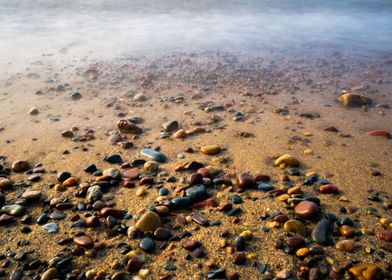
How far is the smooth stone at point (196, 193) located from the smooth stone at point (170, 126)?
1944 millimetres

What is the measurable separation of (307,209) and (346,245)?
462 mm

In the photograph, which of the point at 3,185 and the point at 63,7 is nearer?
the point at 3,185

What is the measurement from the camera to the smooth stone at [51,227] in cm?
296

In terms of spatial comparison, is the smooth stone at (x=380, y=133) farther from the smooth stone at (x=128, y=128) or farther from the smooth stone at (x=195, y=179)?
the smooth stone at (x=128, y=128)

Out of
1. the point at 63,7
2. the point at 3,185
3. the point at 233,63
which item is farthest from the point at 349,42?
the point at 63,7

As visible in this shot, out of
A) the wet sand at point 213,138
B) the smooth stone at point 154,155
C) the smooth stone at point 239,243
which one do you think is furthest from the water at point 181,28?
the smooth stone at point 239,243

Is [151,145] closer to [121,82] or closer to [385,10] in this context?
[121,82]

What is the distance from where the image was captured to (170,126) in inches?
206

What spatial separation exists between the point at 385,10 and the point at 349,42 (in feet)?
39.9

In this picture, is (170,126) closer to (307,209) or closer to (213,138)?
(213,138)

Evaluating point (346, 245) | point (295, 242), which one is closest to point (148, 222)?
point (295, 242)

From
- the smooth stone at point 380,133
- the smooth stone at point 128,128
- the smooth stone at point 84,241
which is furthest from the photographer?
the smooth stone at point 128,128

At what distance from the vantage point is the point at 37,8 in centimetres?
1802

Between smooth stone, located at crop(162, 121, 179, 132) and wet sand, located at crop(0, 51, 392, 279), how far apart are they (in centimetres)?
14
